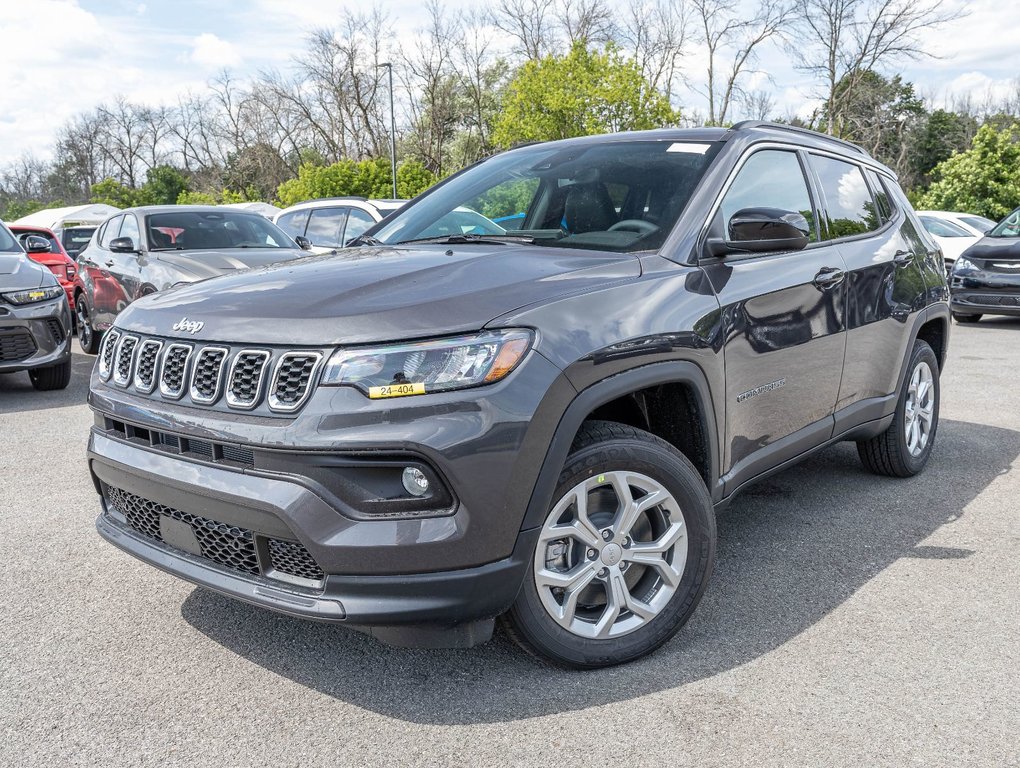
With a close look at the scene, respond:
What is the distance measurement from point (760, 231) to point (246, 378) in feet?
5.92

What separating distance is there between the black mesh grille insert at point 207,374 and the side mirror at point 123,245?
6892 millimetres

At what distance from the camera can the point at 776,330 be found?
352 centimetres

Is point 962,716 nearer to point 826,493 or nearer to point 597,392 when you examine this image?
point 597,392

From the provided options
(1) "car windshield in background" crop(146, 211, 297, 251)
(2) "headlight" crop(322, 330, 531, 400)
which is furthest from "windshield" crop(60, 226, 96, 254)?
(2) "headlight" crop(322, 330, 531, 400)

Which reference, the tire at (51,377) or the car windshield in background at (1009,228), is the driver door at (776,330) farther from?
the car windshield in background at (1009,228)

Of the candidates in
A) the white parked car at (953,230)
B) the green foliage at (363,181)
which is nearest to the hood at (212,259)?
the white parked car at (953,230)

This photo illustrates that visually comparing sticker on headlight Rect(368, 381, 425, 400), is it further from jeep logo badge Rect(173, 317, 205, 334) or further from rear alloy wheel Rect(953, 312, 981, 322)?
rear alloy wheel Rect(953, 312, 981, 322)

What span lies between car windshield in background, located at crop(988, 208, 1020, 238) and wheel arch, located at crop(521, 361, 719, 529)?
11.6m

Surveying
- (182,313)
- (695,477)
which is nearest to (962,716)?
(695,477)

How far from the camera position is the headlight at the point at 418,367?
242 cm

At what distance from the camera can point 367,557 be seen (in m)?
2.42

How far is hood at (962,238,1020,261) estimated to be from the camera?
12367 millimetres

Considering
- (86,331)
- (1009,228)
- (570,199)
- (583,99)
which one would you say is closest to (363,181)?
(583,99)

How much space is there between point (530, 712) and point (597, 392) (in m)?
0.94
